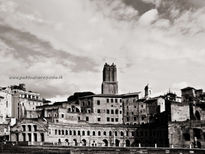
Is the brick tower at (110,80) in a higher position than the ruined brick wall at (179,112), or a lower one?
higher

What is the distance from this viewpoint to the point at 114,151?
5909cm

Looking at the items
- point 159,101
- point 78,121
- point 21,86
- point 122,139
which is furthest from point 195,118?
point 21,86

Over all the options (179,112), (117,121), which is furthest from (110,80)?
(179,112)

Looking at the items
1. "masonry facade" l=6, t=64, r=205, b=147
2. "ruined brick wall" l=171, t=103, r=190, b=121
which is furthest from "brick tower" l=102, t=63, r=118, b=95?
"ruined brick wall" l=171, t=103, r=190, b=121

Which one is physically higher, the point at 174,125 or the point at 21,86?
the point at 21,86

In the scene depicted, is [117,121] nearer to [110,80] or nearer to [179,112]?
[110,80]

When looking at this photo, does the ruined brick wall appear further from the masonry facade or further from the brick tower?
the brick tower

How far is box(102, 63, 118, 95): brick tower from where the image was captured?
107500 mm

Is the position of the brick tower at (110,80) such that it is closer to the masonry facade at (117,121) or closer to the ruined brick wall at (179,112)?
the masonry facade at (117,121)

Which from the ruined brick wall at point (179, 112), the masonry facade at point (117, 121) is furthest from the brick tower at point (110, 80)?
the ruined brick wall at point (179, 112)

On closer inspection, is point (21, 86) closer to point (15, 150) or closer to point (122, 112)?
point (122, 112)

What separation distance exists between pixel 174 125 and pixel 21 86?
60.7 m

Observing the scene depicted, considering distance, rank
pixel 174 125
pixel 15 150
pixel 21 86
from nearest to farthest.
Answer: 1. pixel 15 150
2. pixel 174 125
3. pixel 21 86

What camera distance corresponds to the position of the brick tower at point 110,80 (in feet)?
353
